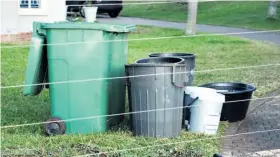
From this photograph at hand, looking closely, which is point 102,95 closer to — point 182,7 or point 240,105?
point 240,105

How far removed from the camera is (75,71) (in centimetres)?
609

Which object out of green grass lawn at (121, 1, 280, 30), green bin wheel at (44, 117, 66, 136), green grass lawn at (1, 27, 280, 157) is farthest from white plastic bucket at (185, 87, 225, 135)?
green grass lawn at (121, 1, 280, 30)

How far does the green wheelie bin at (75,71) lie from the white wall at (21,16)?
11.7 meters

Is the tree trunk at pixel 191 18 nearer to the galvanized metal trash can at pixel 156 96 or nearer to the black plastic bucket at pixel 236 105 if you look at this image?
the black plastic bucket at pixel 236 105

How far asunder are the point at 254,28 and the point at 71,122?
738 inches

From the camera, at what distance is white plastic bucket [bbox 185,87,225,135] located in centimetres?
650

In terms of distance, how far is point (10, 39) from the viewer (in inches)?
654

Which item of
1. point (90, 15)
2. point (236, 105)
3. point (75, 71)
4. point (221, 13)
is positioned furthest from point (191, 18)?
point (75, 71)

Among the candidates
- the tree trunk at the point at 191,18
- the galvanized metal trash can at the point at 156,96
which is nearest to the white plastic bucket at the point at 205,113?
the galvanized metal trash can at the point at 156,96

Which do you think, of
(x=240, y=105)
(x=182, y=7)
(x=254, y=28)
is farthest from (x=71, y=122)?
(x=182, y=7)

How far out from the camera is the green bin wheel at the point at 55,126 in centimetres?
619

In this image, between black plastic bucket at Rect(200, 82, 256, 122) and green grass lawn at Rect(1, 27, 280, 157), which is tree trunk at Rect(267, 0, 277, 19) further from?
black plastic bucket at Rect(200, 82, 256, 122)

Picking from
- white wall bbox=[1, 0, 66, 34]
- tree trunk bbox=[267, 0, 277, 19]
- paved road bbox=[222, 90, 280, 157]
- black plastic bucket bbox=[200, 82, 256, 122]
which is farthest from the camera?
tree trunk bbox=[267, 0, 277, 19]

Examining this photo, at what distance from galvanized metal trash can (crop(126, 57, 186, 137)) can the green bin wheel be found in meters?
0.78
